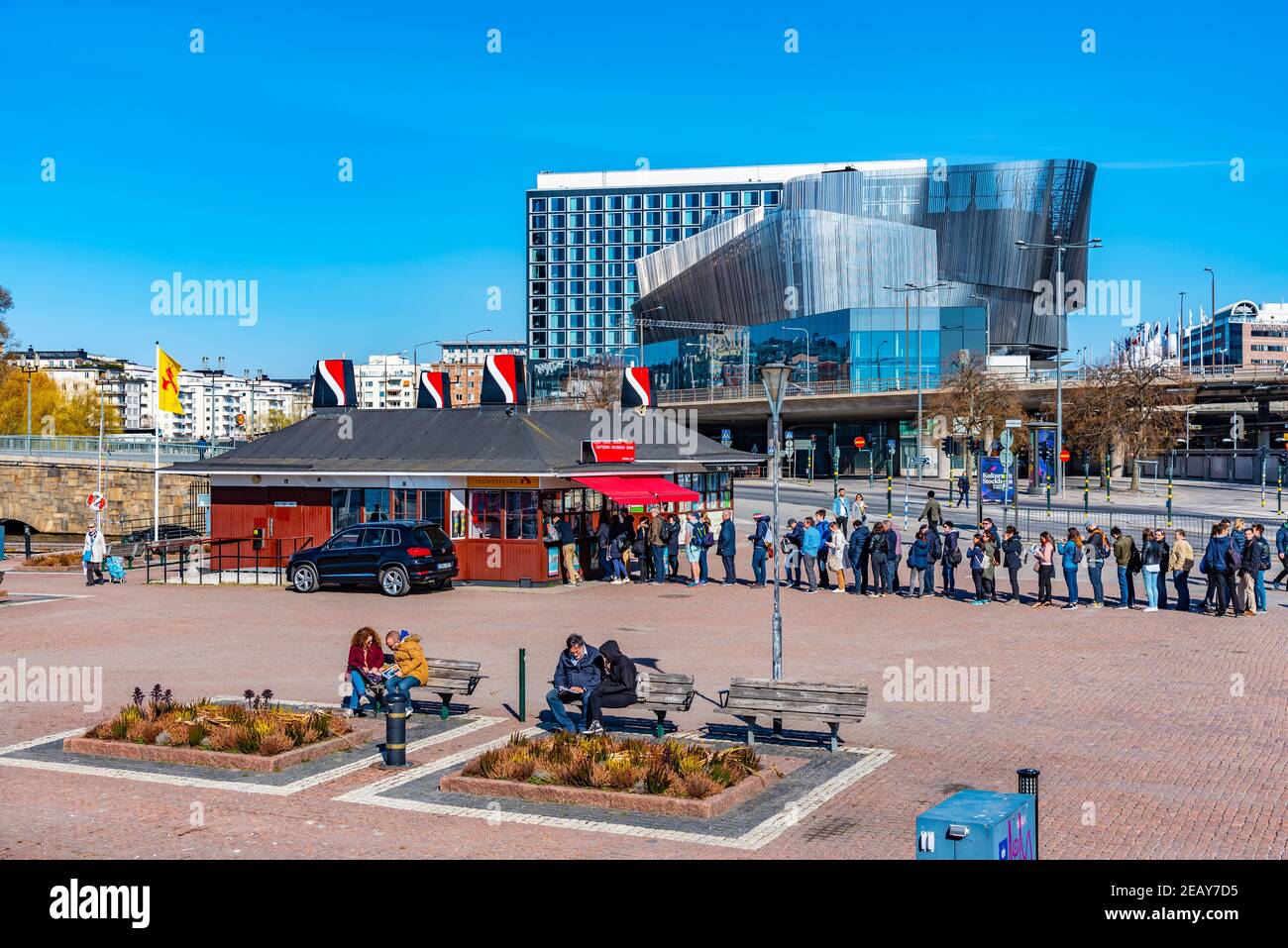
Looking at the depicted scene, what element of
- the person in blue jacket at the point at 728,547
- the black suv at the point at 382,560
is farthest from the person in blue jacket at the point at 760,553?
the black suv at the point at 382,560

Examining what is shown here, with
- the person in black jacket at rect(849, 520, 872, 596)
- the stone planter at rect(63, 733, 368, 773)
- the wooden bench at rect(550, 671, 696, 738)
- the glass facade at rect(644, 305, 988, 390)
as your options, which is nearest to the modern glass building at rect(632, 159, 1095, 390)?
the glass facade at rect(644, 305, 988, 390)

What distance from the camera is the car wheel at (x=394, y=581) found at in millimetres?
27453

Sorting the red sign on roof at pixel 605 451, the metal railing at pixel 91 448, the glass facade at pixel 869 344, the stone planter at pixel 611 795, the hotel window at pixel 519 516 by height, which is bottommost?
the stone planter at pixel 611 795

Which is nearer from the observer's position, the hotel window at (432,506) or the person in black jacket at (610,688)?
the person in black jacket at (610,688)

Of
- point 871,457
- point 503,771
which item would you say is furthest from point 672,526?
point 871,457

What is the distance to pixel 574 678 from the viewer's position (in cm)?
1371

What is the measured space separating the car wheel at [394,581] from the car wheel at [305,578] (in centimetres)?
198

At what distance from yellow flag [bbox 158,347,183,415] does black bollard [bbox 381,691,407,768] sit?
32.4m

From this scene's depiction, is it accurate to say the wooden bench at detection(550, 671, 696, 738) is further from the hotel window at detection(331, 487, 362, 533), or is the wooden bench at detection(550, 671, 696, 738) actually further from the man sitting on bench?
the hotel window at detection(331, 487, 362, 533)

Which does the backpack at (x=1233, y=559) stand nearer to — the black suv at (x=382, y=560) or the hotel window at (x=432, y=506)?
the black suv at (x=382, y=560)

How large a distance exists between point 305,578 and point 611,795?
19152 mm

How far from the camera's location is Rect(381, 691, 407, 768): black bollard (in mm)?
12469

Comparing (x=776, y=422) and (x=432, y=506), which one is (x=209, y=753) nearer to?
(x=776, y=422)

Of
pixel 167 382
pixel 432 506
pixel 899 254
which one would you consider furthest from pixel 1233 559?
pixel 899 254
